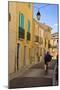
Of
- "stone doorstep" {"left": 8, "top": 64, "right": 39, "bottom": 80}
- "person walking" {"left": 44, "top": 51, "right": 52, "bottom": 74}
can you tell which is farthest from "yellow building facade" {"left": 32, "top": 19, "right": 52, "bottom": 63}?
"stone doorstep" {"left": 8, "top": 64, "right": 39, "bottom": 80}

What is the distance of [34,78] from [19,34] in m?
0.49

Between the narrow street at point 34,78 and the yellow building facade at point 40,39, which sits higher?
the yellow building facade at point 40,39

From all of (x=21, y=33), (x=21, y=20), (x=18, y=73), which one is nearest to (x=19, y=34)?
(x=21, y=33)

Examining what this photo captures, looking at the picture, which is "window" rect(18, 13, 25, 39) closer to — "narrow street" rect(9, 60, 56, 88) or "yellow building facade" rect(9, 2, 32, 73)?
"yellow building facade" rect(9, 2, 32, 73)

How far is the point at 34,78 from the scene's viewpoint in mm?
1923

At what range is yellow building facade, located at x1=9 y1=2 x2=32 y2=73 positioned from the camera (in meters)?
1.86

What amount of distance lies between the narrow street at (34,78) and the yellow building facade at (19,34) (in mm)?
98

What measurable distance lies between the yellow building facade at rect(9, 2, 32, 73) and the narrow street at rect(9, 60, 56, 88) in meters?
0.10

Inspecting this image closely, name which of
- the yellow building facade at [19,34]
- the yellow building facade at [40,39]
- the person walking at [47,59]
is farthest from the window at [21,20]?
the person walking at [47,59]

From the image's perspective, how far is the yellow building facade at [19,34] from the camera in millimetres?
1863

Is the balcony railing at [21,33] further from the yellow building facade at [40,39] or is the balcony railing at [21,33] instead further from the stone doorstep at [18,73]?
the stone doorstep at [18,73]

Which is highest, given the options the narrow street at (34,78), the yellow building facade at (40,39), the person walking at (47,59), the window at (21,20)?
the window at (21,20)

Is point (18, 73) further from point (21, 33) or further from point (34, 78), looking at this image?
point (21, 33)

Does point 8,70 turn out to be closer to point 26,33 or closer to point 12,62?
point 12,62
